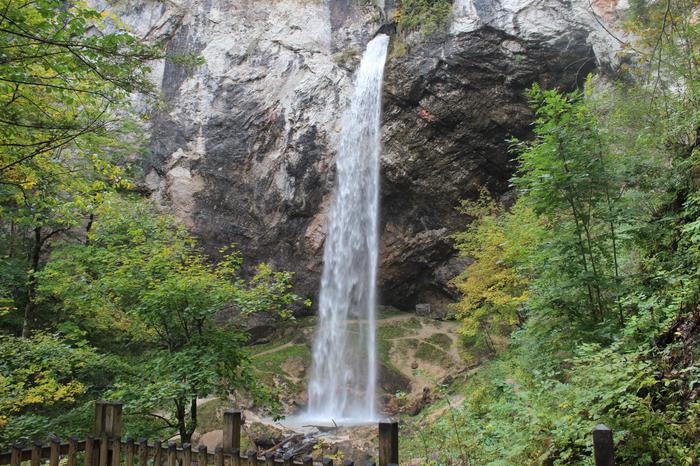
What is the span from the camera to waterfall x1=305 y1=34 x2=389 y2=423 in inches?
685

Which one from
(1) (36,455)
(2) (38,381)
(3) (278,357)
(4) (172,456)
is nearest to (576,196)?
(4) (172,456)

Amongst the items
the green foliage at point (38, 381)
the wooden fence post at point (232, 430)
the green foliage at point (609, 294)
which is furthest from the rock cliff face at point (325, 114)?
the wooden fence post at point (232, 430)

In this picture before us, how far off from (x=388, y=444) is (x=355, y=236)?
16008 mm

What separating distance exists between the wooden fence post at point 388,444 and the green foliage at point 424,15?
16.5 meters

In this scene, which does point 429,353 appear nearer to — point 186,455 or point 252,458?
point 186,455

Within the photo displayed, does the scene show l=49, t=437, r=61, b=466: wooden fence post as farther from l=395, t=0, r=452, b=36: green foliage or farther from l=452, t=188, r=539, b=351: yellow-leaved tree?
l=395, t=0, r=452, b=36: green foliage

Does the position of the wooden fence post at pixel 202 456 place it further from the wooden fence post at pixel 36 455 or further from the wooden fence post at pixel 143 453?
the wooden fence post at pixel 36 455

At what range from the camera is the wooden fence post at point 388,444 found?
2537 mm

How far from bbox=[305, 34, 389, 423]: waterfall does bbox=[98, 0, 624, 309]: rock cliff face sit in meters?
0.51

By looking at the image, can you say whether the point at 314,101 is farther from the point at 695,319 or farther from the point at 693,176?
the point at 695,319

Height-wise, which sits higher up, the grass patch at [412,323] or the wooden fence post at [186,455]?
the grass patch at [412,323]

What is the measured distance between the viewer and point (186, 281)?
500cm

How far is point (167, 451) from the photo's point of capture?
129 inches

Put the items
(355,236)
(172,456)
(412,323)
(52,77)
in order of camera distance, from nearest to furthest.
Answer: (172,456) → (52,77) → (412,323) → (355,236)
